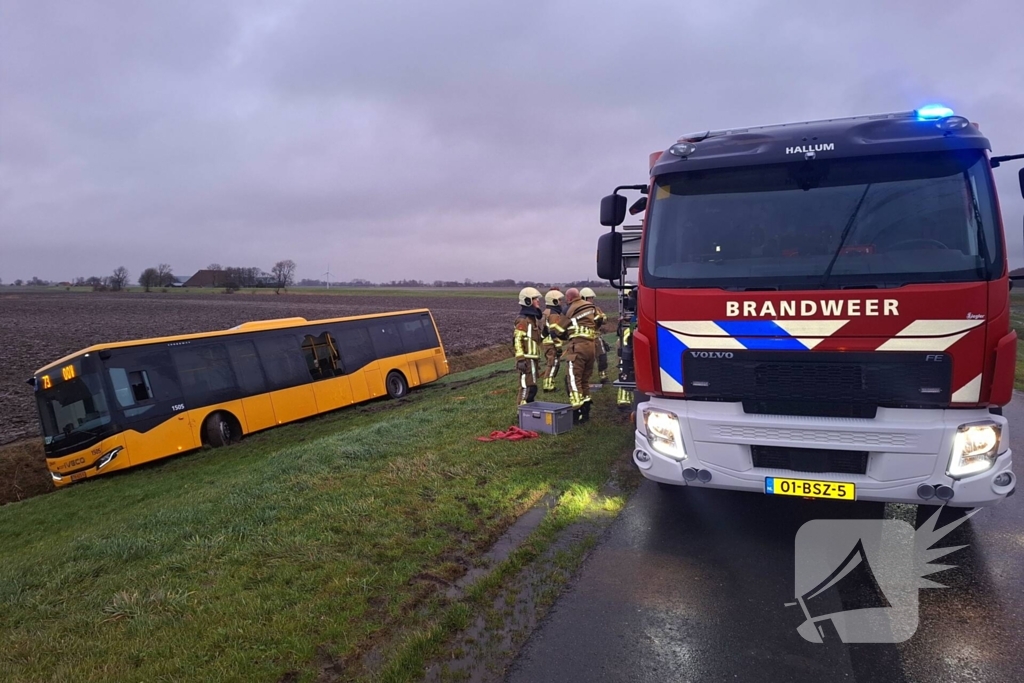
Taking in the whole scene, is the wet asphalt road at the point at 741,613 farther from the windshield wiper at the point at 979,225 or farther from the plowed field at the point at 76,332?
the plowed field at the point at 76,332

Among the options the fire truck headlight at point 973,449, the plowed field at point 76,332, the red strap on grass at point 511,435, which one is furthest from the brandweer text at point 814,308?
the plowed field at point 76,332

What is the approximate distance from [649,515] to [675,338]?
179 centimetres

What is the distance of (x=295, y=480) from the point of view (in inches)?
282

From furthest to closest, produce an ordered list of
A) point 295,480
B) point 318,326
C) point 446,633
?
point 318,326 < point 295,480 < point 446,633

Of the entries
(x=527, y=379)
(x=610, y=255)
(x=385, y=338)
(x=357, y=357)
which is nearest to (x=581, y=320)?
(x=527, y=379)

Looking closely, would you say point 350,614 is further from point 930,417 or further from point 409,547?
point 930,417

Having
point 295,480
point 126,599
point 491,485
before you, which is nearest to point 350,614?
point 126,599

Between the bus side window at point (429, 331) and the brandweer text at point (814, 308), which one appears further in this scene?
the bus side window at point (429, 331)

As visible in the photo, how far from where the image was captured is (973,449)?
3949mm

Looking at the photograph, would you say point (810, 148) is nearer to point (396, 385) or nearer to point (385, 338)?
point (385, 338)

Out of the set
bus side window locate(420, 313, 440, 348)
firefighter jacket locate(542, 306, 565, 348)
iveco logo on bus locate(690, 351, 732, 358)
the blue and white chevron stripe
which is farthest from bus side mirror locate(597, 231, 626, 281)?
bus side window locate(420, 313, 440, 348)

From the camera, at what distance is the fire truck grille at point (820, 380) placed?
400 centimetres

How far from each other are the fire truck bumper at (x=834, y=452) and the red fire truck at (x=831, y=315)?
1cm

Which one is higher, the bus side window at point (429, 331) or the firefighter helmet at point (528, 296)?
the firefighter helmet at point (528, 296)
